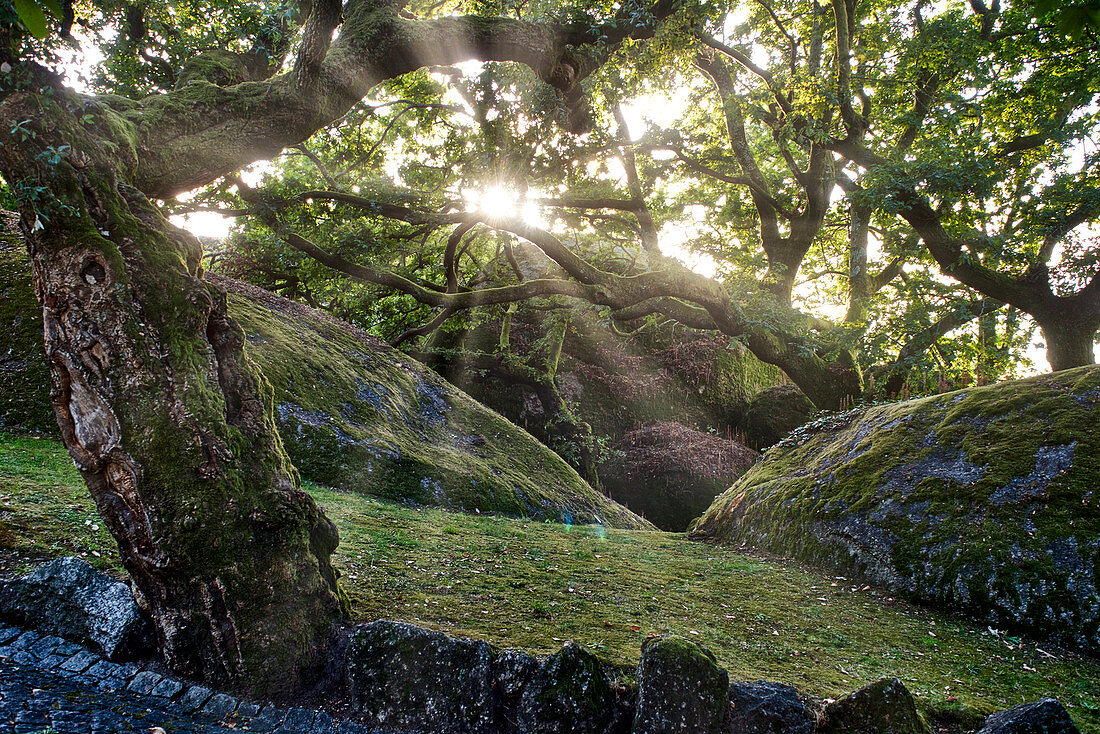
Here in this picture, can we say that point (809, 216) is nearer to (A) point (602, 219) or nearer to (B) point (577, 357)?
(A) point (602, 219)

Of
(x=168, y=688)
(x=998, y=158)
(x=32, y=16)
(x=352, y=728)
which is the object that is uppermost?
(x=998, y=158)

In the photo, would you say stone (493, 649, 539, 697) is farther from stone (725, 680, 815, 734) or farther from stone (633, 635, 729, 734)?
stone (725, 680, 815, 734)

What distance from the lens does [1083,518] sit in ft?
14.5

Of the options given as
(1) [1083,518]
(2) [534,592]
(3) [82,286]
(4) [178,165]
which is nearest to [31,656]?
(3) [82,286]

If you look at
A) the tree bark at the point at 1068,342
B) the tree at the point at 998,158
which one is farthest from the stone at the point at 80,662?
the tree bark at the point at 1068,342

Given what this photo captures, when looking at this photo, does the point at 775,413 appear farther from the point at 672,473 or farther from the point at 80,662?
the point at 80,662

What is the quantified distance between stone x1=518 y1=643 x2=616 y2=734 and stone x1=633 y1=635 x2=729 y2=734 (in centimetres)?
18

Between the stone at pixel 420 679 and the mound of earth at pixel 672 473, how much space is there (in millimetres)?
11578

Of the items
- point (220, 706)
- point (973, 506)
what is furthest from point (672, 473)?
point (220, 706)

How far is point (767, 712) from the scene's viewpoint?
2.54 metres

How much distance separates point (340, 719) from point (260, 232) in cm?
1018

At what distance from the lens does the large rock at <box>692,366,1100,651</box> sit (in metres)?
4.25

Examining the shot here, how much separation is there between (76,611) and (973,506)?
6852 millimetres

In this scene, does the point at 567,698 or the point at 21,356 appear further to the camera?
the point at 21,356
